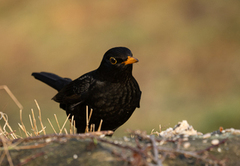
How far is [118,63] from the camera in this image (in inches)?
175

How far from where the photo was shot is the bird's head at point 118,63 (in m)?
4.37

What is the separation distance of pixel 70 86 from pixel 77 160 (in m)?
2.75

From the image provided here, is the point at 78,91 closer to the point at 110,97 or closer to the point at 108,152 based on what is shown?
the point at 110,97

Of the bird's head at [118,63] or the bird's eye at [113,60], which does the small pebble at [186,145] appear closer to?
the bird's head at [118,63]

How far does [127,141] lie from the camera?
3.03 m

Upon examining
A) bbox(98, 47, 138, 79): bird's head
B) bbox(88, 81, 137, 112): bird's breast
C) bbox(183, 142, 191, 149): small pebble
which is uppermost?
bbox(98, 47, 138, 79): bird's head

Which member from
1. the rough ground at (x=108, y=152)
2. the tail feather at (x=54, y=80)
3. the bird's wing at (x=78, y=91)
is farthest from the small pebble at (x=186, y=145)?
the tail feather at (x=54, y=80)

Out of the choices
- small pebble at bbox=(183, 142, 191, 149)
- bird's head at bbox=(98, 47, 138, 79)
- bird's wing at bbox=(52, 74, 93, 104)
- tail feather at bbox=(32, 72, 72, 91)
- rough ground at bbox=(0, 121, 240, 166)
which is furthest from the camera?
tail feather at bbox=(32, 72, 72, 91)

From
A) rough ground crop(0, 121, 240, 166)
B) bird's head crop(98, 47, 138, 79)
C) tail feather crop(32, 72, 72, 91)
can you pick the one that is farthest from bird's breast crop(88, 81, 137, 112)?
tail feather crop(32, 72, 72, 91)

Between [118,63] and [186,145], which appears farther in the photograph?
[118,63]

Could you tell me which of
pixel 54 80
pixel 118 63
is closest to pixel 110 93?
pixel 118 63

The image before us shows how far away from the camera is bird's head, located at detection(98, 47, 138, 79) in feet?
14.3

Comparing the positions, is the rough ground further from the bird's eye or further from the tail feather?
the tail feather

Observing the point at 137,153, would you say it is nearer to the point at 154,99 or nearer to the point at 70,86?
the point at 70,86
